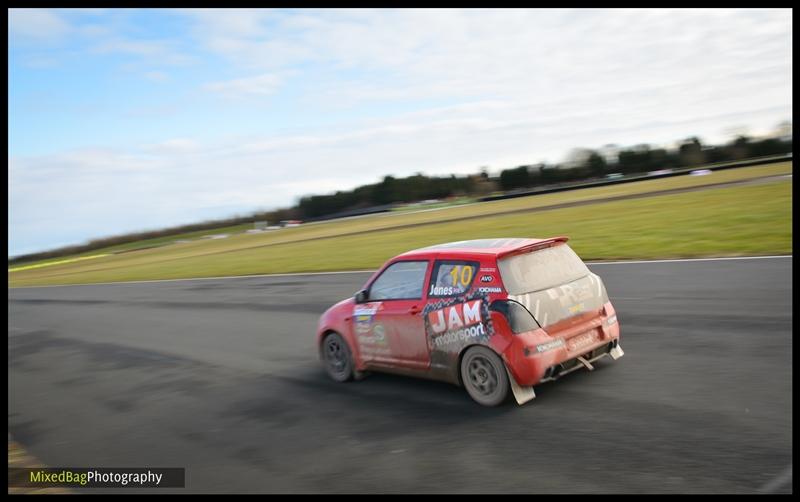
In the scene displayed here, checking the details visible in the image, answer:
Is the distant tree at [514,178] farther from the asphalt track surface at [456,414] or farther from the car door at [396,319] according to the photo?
the car door at [396,319]

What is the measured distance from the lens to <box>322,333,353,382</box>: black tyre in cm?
816

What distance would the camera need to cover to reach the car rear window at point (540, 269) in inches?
254

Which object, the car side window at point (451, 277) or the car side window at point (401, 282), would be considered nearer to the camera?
the car side window at point (451, 277)

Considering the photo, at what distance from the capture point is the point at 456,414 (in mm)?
6418

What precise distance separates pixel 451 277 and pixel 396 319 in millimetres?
892

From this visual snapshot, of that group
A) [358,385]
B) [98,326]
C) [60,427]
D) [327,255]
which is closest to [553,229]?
[327,255]

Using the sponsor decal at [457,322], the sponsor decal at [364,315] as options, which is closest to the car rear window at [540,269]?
the sponsor decal at [457,322]

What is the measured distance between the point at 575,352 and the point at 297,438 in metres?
2.84

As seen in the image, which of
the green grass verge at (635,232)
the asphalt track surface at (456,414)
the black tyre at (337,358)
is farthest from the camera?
the green grass verge at (635,232)

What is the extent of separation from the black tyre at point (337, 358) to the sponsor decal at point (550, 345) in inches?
106

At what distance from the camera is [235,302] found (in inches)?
677

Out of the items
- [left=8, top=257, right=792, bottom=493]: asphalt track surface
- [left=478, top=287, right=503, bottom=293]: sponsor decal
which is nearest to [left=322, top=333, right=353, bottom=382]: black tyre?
[left=8, top=257, right=792, bottom=493]: asphalt track surface

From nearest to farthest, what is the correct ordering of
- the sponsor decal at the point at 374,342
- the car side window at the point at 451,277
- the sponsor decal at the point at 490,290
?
1. the sponsor decal at the point at 490,290
2. the car side window at the point at 451,277
3. the sponsor decal at the point at 374,342

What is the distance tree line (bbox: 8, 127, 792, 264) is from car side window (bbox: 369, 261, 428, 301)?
73701 mm
